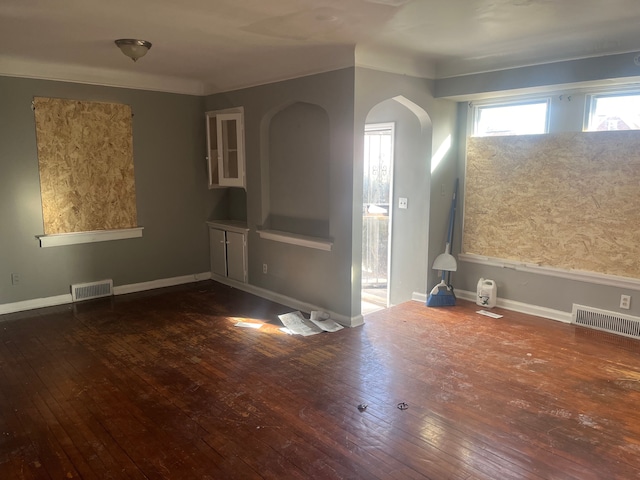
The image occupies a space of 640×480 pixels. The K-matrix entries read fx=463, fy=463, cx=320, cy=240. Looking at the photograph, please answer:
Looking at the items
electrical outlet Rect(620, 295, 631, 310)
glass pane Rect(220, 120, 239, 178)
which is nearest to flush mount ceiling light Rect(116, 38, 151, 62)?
glass pane Rect(220, 120, 239, 178)

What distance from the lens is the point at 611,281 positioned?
4281 mm

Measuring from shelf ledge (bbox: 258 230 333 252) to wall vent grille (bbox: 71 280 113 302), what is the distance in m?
1.93

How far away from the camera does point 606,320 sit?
433cm

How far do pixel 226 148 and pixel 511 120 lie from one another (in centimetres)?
330

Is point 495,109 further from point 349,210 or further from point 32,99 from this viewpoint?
point 32,99

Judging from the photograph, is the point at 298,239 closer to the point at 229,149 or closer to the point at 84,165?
the point at 229,149

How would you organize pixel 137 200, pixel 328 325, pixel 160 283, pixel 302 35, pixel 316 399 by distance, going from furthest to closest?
pixel 160 283
pixel 137 200
pixel 328 325
pixel 302 35
pixel 316 399

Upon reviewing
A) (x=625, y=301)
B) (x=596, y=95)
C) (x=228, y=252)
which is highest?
(x=596, y=95)

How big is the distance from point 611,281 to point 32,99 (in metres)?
6.01

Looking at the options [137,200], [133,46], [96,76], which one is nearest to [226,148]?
[137,200]

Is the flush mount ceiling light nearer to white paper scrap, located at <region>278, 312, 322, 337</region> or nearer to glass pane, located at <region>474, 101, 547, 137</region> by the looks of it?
white paper scrap, located at <region>278, 312, 322, 337</region>

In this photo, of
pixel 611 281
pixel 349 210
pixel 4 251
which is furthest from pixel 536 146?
pixel 4 251

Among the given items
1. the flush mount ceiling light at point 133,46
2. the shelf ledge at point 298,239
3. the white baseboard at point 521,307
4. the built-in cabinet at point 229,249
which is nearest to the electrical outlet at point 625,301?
the white baseboard at point 521,307

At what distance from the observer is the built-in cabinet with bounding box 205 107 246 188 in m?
5.54
